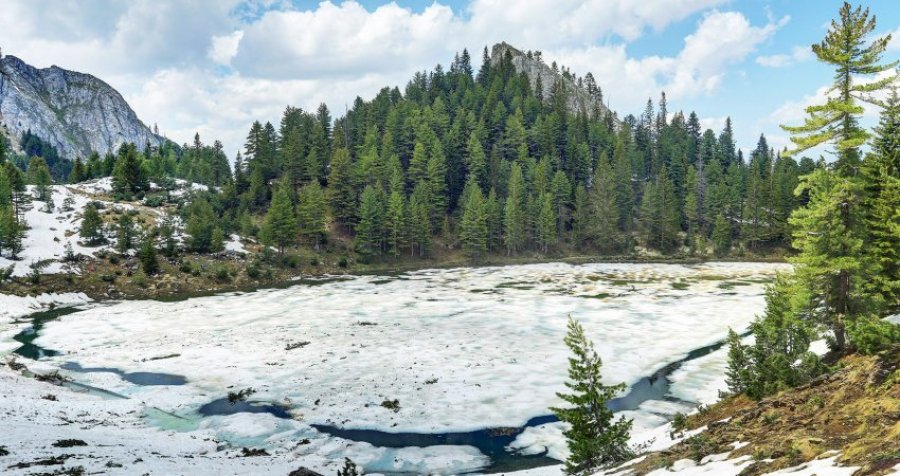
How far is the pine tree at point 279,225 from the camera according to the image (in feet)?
238

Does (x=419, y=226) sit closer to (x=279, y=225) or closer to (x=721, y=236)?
(x=279, y=225)

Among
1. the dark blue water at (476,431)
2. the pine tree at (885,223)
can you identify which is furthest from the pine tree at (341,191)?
the pine tree at (885,223)

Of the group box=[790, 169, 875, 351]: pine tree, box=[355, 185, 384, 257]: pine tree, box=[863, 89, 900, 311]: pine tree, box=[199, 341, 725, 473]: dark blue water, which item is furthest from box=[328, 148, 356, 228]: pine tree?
box=[790, 169, 875, 351]: pine tree

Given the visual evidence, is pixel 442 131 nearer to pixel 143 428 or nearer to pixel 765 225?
pixel 765 225

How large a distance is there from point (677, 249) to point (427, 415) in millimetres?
90391

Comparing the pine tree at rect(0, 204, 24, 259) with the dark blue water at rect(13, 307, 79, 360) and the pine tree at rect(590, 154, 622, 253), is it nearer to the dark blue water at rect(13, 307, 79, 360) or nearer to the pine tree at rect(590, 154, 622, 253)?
the dark blue water at rect(13, 307, 79, 360)

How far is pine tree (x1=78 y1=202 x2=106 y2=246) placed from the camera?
60.1m

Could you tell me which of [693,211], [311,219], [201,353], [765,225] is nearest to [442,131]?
[311,219]

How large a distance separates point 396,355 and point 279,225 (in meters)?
50.6

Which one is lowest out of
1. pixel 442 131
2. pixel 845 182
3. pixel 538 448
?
pixel 538 448

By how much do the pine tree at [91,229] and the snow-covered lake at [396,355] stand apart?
19087 mm

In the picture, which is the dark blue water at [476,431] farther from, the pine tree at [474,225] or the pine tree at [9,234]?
the pine tree at [474,225]

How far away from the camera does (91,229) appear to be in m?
60.2

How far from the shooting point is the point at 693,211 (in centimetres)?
10238
